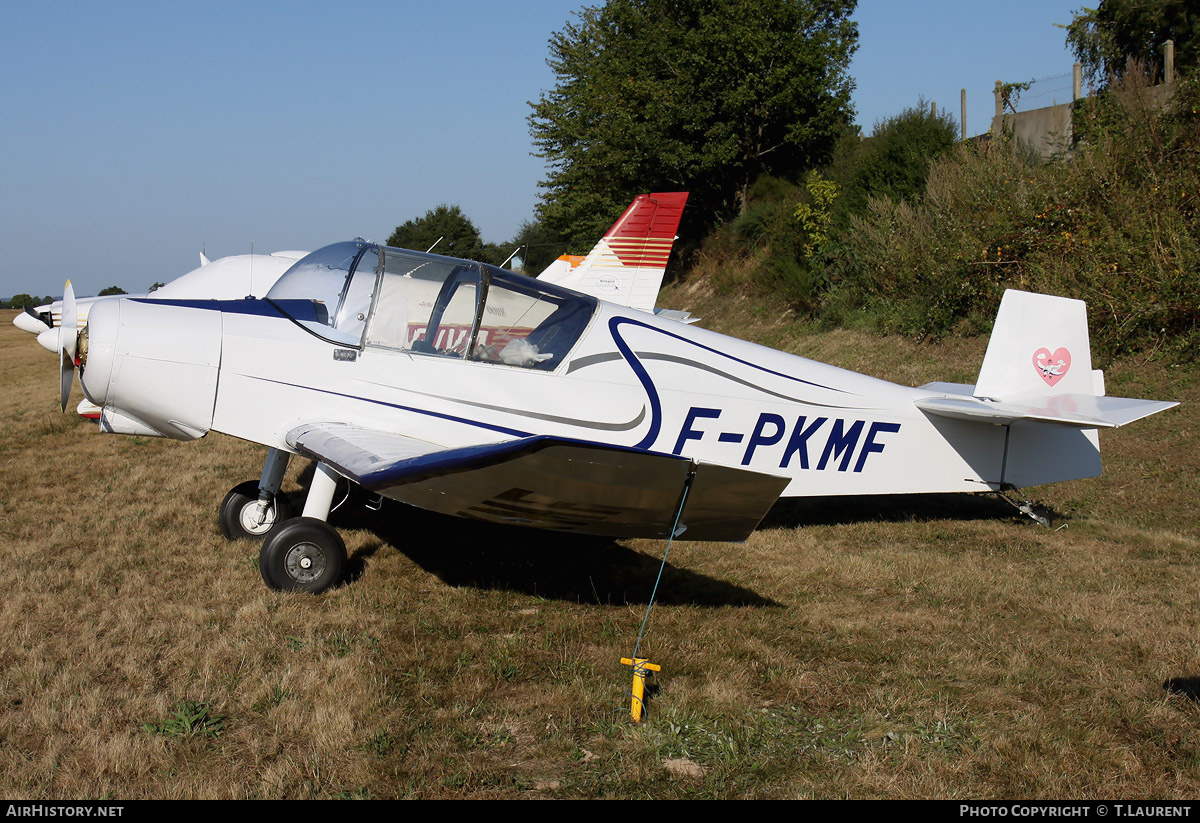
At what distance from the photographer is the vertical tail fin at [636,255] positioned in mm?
16547

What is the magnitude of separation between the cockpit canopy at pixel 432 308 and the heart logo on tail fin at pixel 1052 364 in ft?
11.4

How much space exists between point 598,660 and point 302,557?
6.40ft

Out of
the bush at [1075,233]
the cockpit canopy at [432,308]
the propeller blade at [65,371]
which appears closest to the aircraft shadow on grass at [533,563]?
the cockpit canopy at [432,308]

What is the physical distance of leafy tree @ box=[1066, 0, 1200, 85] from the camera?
20.2 metres

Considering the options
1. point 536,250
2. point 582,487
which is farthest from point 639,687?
point 536,250

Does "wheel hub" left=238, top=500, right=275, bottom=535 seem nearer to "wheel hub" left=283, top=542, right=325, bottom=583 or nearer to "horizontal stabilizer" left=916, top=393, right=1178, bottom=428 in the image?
"wheel hub" left=283, top=542, right=325, bottom=583

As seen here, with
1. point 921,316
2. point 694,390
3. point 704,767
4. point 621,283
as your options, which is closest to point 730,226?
point 621,283

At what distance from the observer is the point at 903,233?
15.3m

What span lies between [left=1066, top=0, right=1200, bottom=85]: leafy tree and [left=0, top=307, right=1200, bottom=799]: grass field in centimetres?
1842

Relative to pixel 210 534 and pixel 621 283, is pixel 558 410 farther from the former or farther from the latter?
pixel 621 283

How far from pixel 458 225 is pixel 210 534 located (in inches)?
2324

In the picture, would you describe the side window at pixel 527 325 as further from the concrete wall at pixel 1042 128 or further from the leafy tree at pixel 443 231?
the leafy tree at pixel 443 231

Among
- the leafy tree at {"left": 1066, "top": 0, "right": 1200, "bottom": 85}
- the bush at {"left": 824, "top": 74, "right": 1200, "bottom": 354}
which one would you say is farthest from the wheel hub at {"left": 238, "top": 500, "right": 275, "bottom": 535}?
the leafy tree at {"left": 1066, "top": 0, "right": 1200, "bottom": 85}

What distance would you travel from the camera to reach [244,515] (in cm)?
608
